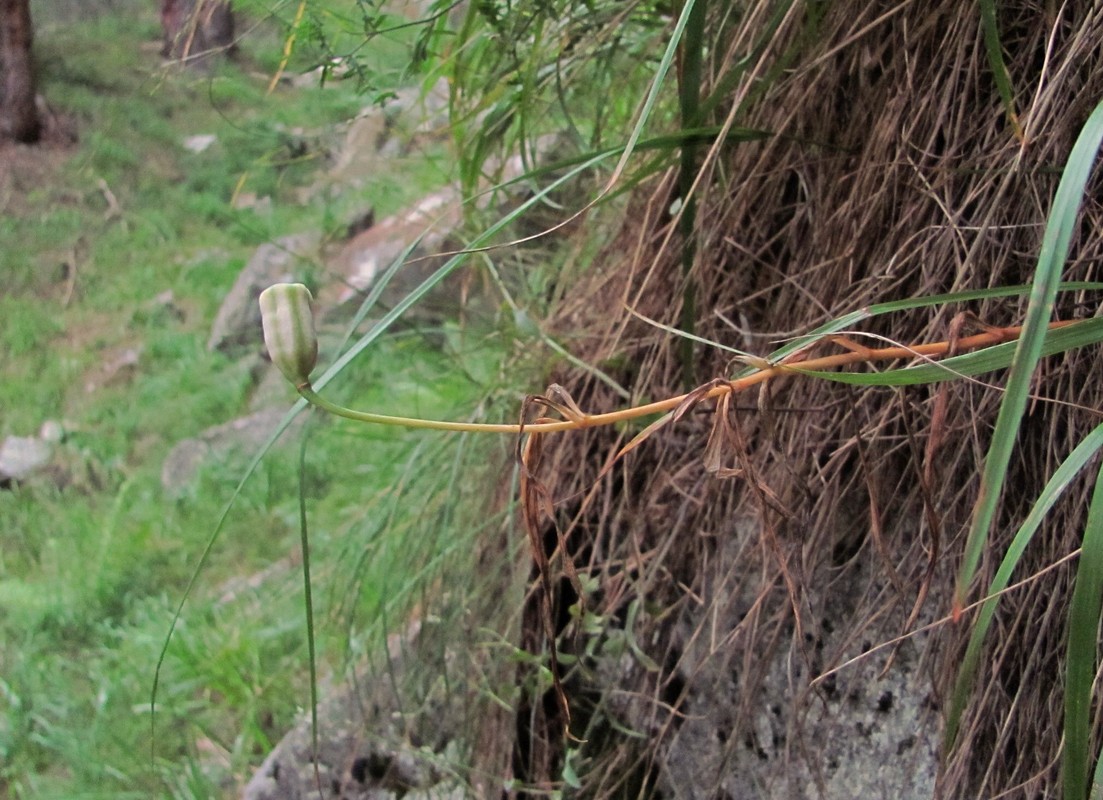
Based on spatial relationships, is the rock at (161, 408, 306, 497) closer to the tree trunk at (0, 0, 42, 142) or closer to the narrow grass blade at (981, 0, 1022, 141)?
the narrow grass blade at (981, 0, 1022, 141)

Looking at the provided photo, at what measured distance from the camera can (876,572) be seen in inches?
23.1

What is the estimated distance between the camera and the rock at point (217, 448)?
7.66ft

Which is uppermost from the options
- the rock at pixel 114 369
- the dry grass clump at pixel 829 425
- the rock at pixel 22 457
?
the dry grass clump at pixel 829 425

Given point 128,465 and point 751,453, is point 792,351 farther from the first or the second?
point 128,465

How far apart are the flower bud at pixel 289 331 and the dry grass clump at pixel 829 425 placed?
0.43ft

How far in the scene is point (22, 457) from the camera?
2502 mm

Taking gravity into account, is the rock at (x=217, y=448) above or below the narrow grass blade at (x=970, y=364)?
below

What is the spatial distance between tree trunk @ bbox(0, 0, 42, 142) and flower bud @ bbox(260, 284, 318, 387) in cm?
411

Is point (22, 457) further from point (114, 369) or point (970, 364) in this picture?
point (970, 364)

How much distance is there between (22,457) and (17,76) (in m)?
2.31

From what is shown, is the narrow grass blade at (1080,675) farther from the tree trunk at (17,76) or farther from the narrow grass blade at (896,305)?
the tree trunk at (17,76)

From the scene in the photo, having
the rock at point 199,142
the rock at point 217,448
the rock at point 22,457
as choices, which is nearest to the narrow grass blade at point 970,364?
the rock at point 217,448

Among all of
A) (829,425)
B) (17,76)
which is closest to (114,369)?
(17,76)

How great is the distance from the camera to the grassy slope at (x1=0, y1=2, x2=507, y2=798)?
1.30 meters
